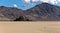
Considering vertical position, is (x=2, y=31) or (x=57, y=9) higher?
(x=57, y=9)

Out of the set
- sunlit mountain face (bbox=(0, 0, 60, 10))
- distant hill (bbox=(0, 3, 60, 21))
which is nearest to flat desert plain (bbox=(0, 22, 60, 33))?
distant hill (bbox=(0, 3, 60, 21))

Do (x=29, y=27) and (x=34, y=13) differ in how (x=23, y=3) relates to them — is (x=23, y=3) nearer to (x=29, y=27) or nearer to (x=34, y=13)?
(x=34, y=13)

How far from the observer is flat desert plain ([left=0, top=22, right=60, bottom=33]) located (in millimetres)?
1854

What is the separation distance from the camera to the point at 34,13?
6.29ft

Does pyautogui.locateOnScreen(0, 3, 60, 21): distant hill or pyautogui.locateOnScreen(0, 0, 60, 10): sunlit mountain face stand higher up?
pyautogui.locateOnScreen(0, 0, 60, 10): sunlit mountain face

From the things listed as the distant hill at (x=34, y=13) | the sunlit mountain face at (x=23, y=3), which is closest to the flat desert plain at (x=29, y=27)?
the distant hill at (x=34, y=13)

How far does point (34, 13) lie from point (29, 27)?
0.17 m

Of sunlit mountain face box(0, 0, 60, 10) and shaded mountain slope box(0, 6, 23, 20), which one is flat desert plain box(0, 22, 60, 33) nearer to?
shaded mountain slope box(0, 6, 23, 20)

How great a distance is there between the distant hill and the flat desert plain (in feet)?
0.19

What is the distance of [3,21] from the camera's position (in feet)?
6.18

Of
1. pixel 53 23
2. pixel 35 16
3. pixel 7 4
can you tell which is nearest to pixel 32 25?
pixel 35 16

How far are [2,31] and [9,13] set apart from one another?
0.21 meters

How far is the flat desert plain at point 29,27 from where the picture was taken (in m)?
1.85

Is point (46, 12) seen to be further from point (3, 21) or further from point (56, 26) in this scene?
point (3, 21)
